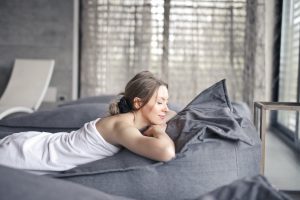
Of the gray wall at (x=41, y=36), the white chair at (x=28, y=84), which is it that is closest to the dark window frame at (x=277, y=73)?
the gray wall at (x=41, y=36)

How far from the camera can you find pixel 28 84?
155 inches

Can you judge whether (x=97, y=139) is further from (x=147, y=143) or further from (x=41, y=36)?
(x=41, y=36)

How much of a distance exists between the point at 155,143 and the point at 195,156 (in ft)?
0.69

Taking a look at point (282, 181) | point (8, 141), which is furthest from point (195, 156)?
point (282, 181)

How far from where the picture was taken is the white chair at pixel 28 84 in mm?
3803

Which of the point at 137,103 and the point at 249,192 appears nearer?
the point at 249,192

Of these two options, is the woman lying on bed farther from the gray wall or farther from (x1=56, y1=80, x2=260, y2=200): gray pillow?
the gray wall

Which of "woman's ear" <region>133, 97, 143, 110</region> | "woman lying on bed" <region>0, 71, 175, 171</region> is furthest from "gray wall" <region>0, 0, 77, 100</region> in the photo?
"woman's ear" <region>133, 97, 143, 110</region>

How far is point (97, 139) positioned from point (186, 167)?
1.28 ft

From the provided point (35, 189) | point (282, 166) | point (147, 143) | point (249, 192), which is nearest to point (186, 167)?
point (147, 143)

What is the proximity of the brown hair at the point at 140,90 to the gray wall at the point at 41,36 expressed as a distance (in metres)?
2.71

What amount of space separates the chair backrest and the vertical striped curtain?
1.63ft

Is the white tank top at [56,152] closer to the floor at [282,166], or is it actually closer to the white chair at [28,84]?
the floor at [282,166]

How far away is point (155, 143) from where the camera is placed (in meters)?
1.39
